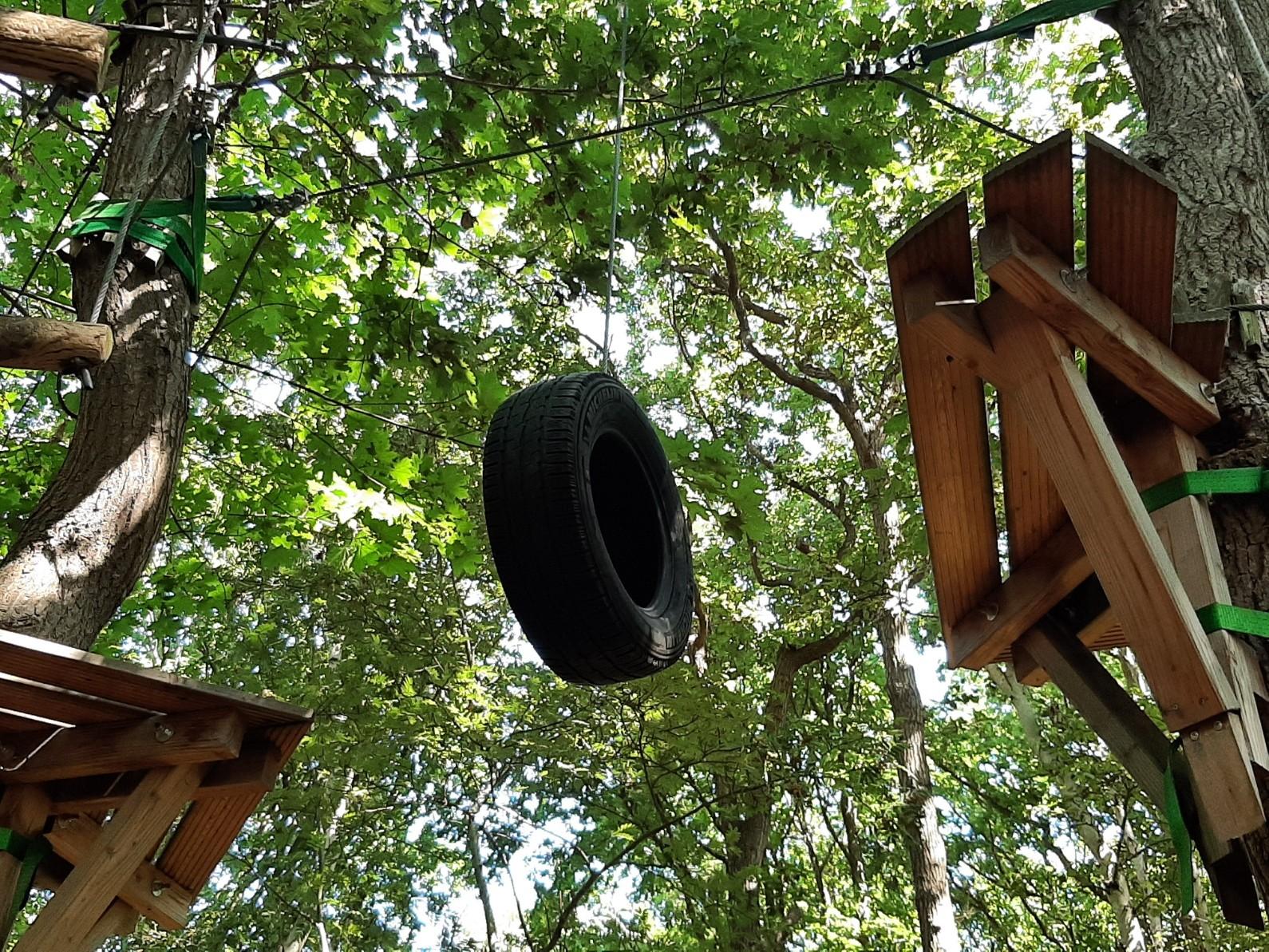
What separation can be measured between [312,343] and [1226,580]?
3.73m

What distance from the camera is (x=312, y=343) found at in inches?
169

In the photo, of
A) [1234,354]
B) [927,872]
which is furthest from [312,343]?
[927,872]

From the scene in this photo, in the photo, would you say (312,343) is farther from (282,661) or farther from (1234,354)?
(282,661)

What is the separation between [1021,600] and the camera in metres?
2.29

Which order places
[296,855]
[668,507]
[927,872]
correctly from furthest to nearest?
[296,855]
[927,872]
[668,507]

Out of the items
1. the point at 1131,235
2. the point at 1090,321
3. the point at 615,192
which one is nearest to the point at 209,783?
the point at 615,192

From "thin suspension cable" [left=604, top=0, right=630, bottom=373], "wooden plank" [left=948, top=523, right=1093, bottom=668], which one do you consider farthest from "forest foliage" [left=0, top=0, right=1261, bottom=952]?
"wooden plank" [left=948, top=523, right=1093, bottom=668]

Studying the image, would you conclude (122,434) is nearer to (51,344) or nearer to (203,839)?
(51,344)

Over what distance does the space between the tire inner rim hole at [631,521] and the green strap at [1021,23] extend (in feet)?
6.59

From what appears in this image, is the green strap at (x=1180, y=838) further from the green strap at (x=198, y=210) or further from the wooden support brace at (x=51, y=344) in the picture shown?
the green strap at (x=198, y=210)

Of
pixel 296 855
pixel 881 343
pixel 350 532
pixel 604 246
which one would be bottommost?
pixel 296 855

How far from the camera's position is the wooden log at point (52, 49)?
2131 millimetres

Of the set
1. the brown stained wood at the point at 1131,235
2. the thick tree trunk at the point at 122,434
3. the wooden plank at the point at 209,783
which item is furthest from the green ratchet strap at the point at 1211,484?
the thick tree trunk at the point at 122,434

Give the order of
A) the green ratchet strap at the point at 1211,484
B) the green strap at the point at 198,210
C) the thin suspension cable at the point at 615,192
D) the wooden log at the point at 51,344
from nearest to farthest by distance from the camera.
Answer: the wooden log at the point at 51,344, the green ratchet strap at the point at 1211,484, the thin suspension cable at the point at 615,192, the green strap at the point at 198,210
